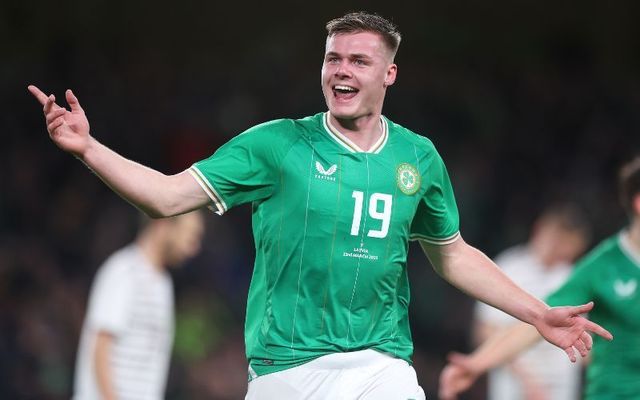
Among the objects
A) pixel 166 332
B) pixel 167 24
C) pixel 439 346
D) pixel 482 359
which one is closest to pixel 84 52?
pixel 167 24

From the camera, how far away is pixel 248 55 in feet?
45.5

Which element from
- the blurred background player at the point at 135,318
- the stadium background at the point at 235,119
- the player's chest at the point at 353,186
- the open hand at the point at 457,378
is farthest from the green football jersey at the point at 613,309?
the stadium background at the point at 235,119

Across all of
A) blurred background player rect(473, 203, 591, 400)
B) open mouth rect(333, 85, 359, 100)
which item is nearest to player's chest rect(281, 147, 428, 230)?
open mouth rect(333, 85, 359, 100)

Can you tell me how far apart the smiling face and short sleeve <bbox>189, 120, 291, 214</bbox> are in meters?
0.25

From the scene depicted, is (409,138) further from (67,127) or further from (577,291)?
(577,291)

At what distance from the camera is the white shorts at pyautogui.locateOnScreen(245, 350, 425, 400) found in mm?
4508

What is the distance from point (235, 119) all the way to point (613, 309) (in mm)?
7646

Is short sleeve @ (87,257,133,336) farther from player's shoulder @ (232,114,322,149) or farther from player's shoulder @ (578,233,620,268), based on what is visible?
player's shoulder @ (232,114,322,149)

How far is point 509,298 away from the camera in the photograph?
493 cm

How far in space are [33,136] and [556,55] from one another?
6.07m

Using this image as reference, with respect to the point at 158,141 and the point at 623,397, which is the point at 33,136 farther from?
the point at 623,397

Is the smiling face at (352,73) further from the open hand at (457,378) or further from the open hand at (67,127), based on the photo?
the open hand at (457,378)

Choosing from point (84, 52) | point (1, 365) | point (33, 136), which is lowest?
point (1, 365)

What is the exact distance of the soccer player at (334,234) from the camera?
4512mm
